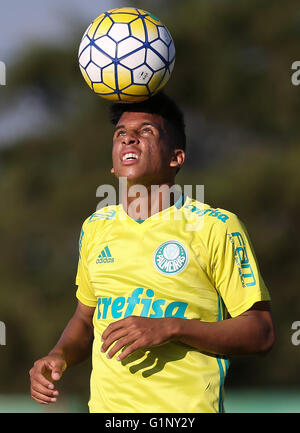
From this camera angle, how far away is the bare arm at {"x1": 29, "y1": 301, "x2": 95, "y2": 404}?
3.61 metres

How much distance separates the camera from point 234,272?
3682 mm

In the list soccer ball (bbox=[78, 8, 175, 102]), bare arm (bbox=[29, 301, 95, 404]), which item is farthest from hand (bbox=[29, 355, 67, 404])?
soccer ball (bbox=[78, 8, 175, 102])

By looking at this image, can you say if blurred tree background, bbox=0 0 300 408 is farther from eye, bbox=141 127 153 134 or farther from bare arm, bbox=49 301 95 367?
eye, bbox=141 127 153 134

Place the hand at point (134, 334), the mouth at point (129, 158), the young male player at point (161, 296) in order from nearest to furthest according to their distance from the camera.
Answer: the hand at point (134, 334), the young male player at point (161, 296), the mouth at point (129, 158)

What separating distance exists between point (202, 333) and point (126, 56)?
1.39 meters

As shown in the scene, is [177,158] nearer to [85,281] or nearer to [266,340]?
[85,281]

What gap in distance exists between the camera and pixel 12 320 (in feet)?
43.9

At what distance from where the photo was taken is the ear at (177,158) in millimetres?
4025

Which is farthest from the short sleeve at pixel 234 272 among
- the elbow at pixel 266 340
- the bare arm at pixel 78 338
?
the bare arm at pixel 78 338

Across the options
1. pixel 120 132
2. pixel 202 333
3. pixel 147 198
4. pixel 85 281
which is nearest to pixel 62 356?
pixel 85 281

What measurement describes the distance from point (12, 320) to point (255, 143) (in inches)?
196

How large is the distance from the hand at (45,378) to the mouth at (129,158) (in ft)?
3.19

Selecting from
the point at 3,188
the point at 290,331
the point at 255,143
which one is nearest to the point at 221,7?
the point at 255,143
